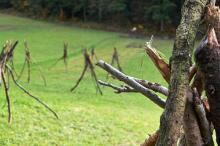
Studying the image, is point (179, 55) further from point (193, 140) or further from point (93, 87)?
point (93, 87)

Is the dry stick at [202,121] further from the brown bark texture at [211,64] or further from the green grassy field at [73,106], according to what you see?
the green grassy field at [73,106]

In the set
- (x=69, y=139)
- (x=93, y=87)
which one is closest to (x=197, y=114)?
(x=69, y=139)

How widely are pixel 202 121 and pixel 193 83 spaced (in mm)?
225

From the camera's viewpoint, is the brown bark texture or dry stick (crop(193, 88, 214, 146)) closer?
the brown bark texture

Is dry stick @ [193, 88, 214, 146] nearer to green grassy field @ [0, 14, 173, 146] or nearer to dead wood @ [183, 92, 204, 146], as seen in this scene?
dead wood @ [183, 92, 204, 146]

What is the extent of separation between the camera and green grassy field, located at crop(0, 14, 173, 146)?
958 centimetres

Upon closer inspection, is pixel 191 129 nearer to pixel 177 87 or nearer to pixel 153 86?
pixel 177 87

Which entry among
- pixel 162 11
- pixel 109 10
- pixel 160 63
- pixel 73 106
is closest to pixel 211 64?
pixel 160 63

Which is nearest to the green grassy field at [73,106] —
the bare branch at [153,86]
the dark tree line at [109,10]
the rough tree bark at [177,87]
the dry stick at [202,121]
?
the bare branch at [153,86]

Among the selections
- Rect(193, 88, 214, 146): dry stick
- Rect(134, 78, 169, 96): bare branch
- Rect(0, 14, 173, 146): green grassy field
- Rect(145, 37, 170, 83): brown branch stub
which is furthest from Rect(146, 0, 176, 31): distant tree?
Rect(193, 88, 214, 146): dry stick

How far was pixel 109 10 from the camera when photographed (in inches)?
1940

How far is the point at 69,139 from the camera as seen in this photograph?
948 centimetres

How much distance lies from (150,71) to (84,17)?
29.5 metres

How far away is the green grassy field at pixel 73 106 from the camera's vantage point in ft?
31.4
